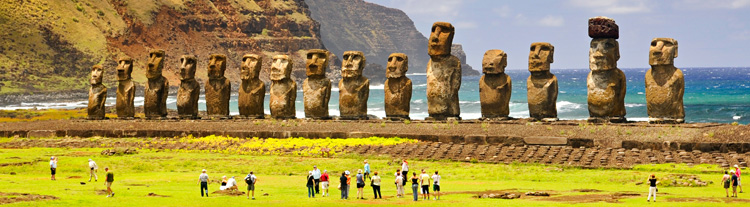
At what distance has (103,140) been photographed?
43.6m

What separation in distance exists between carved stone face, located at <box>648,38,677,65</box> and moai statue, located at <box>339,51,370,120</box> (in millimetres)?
11705

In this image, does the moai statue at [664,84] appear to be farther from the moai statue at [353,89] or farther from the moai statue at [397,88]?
the moai statue at [353,89]

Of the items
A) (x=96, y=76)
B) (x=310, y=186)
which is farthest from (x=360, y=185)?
(x=96, y=76)

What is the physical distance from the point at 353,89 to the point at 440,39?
435 cm

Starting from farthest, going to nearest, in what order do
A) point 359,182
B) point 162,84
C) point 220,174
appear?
point 162,84 < point 220,174 < point 359,182

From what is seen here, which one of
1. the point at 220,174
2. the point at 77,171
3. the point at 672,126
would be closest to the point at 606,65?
the point at 672,126

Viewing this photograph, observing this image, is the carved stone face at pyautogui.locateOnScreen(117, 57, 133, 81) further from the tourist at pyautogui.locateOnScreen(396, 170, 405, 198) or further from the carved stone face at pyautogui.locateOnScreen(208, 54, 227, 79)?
the tourist at pyautogui.locateOnScreen(396, 170, 405, 198)

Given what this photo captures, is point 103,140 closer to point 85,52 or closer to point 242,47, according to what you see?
A: point 85,52

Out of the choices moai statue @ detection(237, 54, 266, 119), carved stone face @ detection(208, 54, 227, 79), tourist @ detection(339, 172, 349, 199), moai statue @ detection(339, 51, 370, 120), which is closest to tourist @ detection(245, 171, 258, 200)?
tourist @ detection(339, 172, 349, 199)

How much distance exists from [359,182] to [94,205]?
6165 millimetres

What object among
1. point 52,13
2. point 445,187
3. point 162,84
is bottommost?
point 445,187

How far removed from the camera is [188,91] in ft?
154

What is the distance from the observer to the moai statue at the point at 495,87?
3988cm

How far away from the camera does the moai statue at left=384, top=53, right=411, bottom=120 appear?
41.7 metres
